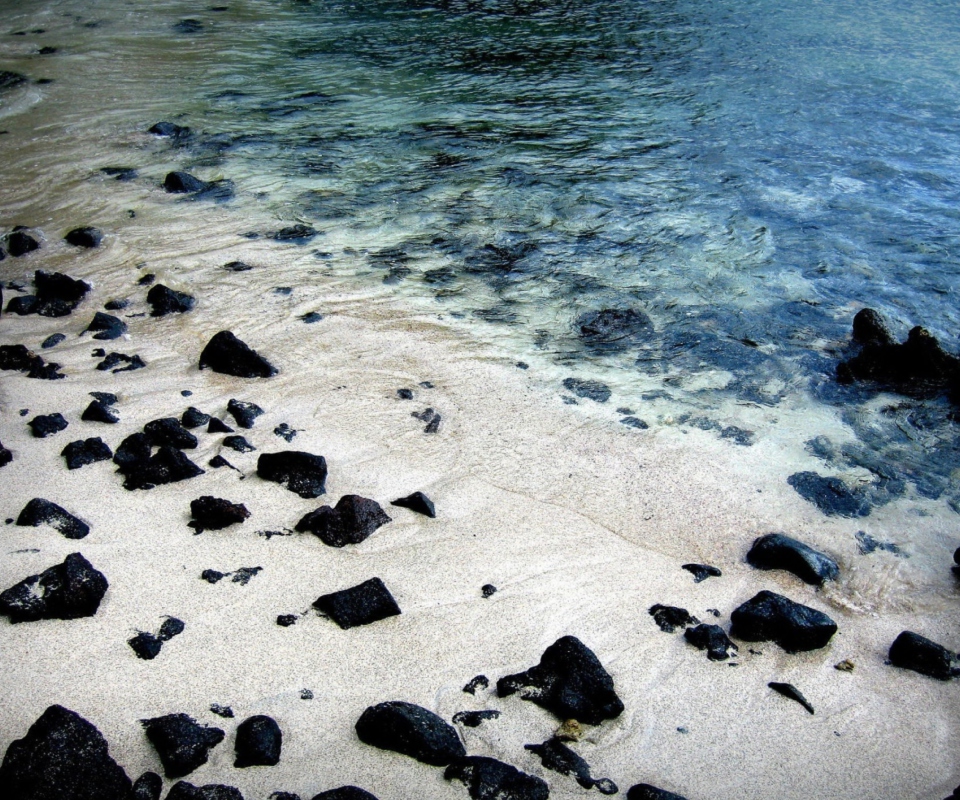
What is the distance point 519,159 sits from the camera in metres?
8.32

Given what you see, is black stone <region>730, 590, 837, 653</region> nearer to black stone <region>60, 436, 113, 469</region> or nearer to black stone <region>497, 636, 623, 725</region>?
black stone <region>497, 636, 623, 725</region>

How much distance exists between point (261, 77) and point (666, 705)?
9324mm

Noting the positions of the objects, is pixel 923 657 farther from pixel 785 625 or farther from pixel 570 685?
pixel 570 685

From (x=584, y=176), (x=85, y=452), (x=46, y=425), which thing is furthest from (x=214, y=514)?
(x=584, y=176)

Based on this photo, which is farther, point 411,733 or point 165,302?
point 165,302

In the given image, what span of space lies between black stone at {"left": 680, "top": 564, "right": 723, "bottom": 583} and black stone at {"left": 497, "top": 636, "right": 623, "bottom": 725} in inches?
33.2

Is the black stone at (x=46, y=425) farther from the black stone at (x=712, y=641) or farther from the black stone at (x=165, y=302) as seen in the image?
the black stone at (x=712, y=641)

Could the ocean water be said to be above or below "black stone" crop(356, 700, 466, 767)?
above

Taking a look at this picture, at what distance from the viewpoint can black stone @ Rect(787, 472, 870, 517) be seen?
4391mm

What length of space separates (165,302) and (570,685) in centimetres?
391

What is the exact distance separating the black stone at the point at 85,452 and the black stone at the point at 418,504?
140cm

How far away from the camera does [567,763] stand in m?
2.86

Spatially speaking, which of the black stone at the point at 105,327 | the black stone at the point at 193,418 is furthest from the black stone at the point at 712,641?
the black stone at the point at 105,327

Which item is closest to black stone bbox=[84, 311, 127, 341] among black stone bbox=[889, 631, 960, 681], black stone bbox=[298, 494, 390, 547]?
black stone bbox=[298, 494, 390, 547]
